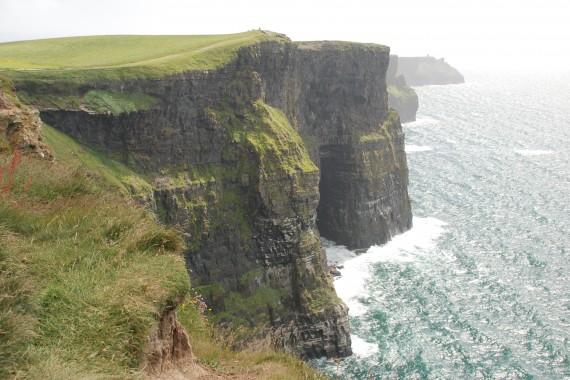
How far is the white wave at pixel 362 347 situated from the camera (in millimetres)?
48000

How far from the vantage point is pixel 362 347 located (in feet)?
161

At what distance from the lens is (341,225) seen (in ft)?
246

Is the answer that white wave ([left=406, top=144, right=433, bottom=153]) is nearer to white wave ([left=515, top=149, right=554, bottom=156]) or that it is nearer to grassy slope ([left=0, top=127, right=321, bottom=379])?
white wave ([left=515, top=149, right=554, bottom=156])

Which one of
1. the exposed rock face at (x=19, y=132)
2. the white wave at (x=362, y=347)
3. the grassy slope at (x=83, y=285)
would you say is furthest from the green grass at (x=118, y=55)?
the white wave at (x=362, y=347)

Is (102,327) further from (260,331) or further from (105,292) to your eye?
(260,331)

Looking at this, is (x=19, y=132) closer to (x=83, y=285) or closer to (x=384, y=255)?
(x=83, y=285)

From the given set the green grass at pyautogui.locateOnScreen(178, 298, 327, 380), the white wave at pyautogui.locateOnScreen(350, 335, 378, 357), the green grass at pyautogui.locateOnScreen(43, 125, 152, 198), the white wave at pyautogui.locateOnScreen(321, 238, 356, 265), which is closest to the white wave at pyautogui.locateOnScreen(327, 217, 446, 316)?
the white wave at pyautogui.locateOnScreen(321, 238, 356, 265)

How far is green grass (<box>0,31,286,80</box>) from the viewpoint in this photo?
43.4 meters

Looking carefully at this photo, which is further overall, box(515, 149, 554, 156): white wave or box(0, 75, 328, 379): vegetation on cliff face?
box(515, 149, 554, 156): white wave

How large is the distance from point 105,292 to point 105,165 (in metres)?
33.8

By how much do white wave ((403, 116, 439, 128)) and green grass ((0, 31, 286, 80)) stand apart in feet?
389

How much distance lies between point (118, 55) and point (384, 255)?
143 feet

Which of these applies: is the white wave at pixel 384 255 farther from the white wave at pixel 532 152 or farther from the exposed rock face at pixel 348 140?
the white wave at pixel 532 152

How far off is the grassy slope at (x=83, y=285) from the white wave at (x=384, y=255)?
143 feet
